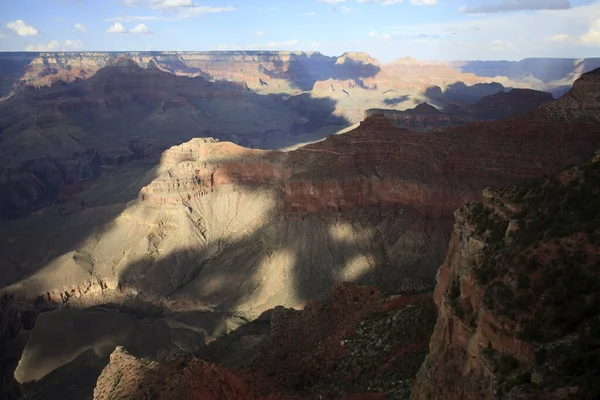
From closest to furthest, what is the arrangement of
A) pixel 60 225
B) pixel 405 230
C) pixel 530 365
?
pixel 530 365, pixel 405 230, pixel 60 225

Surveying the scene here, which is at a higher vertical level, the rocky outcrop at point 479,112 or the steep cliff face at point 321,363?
the rocky outcrop at point 479,112

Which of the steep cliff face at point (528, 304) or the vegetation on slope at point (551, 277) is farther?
the steep cliff face at point (528, 304)

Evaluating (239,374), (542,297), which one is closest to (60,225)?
(239,374)

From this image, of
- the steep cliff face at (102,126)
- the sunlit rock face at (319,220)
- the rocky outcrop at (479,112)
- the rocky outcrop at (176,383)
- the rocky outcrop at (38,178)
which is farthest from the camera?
the steep cliff face at (102,126)

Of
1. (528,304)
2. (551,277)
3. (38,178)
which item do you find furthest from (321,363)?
(38,178)

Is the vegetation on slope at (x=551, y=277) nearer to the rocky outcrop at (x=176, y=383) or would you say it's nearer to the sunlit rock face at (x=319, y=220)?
the rocky outcrop at (x=176, y=383)

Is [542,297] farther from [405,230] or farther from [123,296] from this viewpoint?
[123,296]

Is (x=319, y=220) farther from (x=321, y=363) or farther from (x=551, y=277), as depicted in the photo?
(x=551, y=277)

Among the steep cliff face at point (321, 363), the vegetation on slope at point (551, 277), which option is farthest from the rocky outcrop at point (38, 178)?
the vegetation on slope at point (551, 277)
